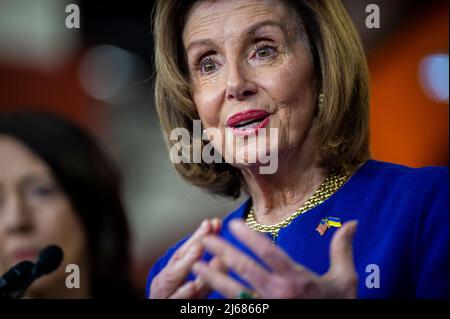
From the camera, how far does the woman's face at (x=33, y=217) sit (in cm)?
164

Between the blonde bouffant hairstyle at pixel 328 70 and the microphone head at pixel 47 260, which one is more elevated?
the blonde bouffant hairstyle at pixel 328 70

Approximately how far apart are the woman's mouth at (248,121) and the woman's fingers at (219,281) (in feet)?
1.37

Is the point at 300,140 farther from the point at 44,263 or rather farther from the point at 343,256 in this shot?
the point at 44,263

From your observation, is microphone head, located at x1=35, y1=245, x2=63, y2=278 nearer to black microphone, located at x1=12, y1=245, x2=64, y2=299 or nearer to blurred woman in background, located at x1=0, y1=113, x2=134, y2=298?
black microphone, located at x1=12, y1=245, x2=64, y2=299

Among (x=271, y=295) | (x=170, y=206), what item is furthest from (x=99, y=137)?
(x=271, y=295)

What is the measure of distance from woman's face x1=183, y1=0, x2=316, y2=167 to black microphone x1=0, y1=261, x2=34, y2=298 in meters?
0.53

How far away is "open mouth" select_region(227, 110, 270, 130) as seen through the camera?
4.22 ft

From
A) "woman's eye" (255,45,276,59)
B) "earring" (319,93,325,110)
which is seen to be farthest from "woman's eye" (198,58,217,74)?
"earring" (319,93,325,110)

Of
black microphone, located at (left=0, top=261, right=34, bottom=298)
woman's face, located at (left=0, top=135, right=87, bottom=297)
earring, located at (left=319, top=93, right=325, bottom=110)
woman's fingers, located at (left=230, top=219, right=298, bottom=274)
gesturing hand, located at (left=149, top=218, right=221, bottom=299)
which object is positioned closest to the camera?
woman's fingers, located at (left=230, top=219, right=298, bottom=274)

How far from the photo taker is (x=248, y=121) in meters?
1.30

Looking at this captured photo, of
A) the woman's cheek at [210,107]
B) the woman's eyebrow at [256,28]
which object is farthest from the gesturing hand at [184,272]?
the woman's eyebrow at [256,28]

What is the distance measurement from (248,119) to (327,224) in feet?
0.97

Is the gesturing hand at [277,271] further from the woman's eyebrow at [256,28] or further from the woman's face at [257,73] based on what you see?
the woman's eyebrow at [256,28]

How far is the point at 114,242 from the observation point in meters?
1.88
